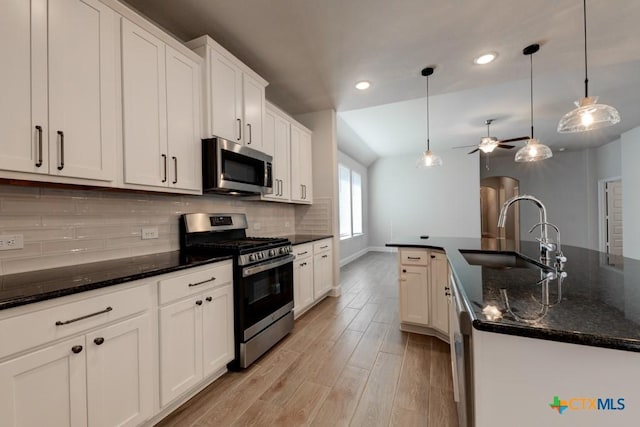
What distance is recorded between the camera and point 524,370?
81cm

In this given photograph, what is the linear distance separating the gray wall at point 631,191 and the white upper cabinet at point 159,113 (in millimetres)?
7870

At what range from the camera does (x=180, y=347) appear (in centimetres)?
166

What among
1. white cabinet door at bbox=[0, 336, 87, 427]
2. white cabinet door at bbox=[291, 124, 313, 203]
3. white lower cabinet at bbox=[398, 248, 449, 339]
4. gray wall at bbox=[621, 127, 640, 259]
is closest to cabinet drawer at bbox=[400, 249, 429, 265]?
white lower cabinet at bbox=[398, 248, 449, 339]

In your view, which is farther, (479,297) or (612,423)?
(479,297)

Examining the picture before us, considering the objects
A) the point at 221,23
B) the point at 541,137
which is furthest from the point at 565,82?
the point at 221,23

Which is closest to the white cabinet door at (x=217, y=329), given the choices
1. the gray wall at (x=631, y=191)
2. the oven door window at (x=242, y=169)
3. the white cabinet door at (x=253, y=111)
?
the oven door window at (x=242, y=169)

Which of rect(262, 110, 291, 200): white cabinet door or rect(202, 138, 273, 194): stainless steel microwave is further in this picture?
rect(262, 110, 291, 200): white cabinet door

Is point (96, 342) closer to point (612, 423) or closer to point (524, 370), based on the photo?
point (524, 370)

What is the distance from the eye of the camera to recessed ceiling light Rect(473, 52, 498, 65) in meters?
2.61

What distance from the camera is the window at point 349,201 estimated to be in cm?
666

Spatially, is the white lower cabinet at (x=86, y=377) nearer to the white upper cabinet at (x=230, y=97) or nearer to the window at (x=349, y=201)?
the white upper cabinet at (x=230, y=97)

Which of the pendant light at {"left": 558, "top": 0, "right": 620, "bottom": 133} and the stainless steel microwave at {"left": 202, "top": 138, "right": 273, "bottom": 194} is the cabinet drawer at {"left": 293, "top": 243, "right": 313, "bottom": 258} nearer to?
the stainless steel microwave at {"left": 202, "top": 138, "right": 273, "bottom": 194}

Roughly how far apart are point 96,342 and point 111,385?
0.80 feet

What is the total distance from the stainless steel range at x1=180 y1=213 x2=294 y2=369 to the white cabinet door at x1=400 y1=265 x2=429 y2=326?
1143mm
